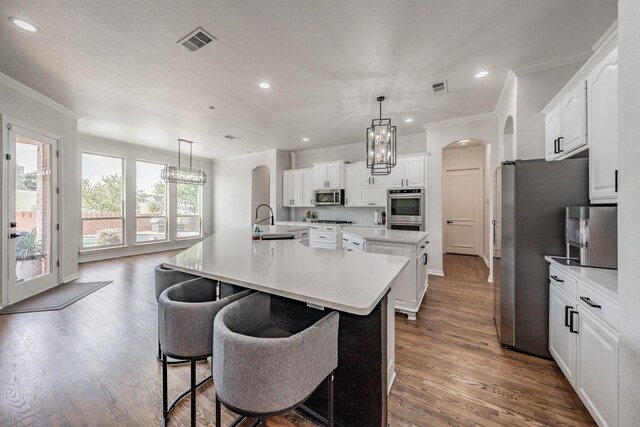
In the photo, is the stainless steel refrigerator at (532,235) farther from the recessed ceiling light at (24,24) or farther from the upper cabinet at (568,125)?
the recessed ceiling light at (24,24)

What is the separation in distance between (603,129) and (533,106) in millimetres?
1327

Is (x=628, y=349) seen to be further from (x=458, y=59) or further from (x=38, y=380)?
(x=38, y=380)

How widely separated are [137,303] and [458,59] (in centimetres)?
483

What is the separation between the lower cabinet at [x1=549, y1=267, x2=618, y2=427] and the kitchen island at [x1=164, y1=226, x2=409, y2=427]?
1.06m

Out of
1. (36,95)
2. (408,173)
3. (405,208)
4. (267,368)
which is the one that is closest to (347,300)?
(267,368)

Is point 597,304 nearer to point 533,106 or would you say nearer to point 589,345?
point 589,345

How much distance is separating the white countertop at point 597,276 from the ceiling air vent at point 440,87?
236 cm

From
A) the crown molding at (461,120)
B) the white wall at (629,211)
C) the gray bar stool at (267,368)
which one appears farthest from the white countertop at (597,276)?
the crown molding at (461,120)

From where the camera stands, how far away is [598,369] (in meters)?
1.37

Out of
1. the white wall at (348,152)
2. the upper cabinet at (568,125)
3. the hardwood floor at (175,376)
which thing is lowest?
the hardwood floor at (175,376)

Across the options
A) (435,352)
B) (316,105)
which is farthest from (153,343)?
(316,105)

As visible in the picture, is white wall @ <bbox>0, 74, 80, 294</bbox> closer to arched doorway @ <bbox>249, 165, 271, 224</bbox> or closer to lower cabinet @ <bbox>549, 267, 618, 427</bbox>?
arched doorway @ <bbox>249, 165, 271, 224</bbox>

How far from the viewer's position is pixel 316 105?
381 centimetres

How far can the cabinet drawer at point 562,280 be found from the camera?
66.0 inches
